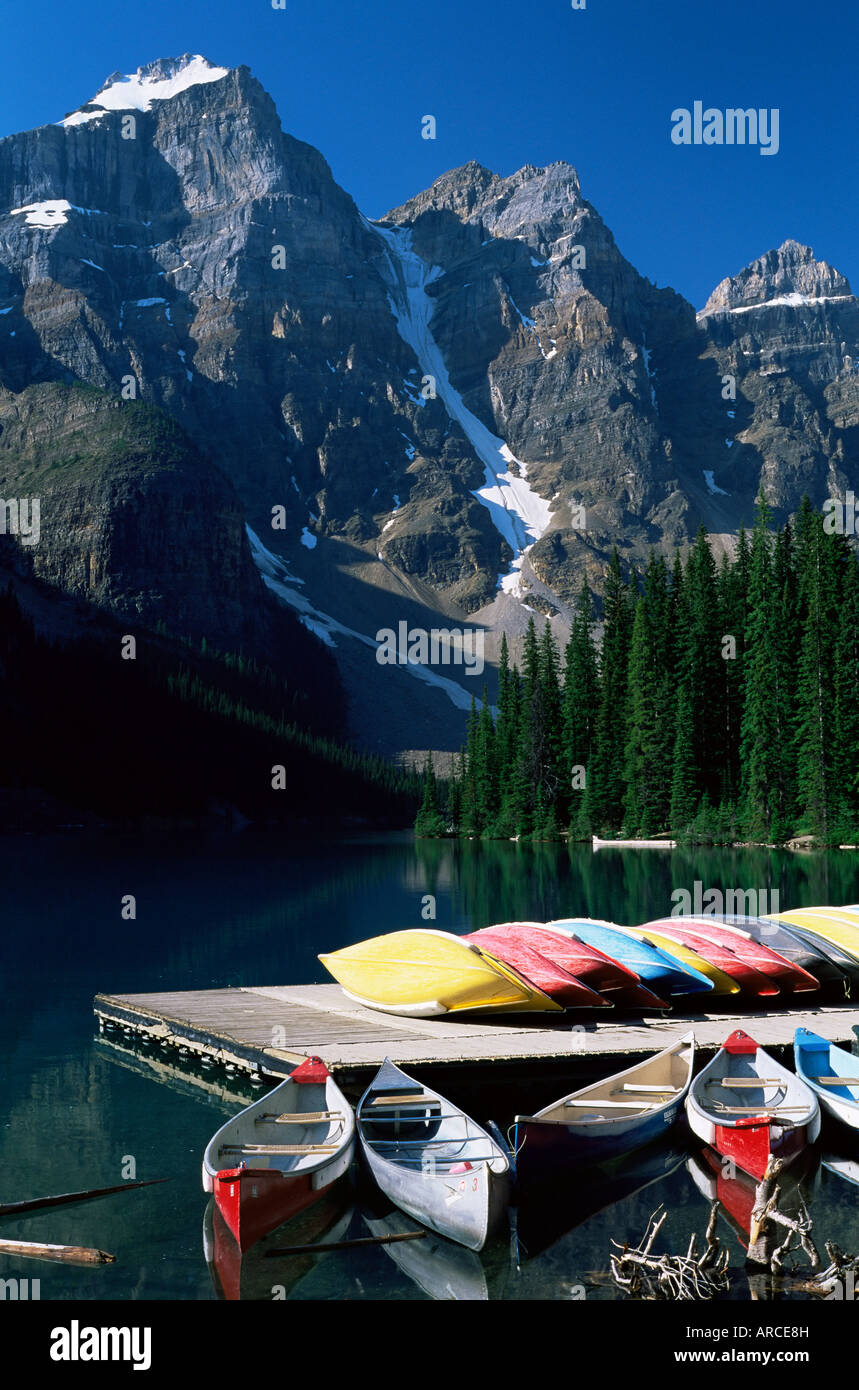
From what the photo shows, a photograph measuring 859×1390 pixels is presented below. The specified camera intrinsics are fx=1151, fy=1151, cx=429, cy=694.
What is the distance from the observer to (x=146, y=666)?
621 feet

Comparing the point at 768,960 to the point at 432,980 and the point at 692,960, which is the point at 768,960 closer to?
the point at 692,960

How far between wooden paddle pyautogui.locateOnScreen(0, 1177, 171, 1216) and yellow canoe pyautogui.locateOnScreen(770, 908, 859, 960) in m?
17.9

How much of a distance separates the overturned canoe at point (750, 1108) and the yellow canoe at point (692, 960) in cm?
541

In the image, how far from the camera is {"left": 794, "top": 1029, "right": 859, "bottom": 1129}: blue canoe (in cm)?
1697

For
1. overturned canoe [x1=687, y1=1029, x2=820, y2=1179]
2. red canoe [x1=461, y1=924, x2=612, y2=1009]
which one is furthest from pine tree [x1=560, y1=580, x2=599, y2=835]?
overturned canoe [x1=687, y1=1029, x2=820, y2=1179]

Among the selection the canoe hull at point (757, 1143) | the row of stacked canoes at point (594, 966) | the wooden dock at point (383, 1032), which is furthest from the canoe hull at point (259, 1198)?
the row of stacked canoes at point (594, 966)

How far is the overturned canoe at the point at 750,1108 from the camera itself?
15688 millimetres

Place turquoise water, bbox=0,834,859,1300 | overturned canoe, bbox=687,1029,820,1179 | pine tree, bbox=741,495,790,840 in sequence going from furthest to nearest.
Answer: pine tree, bbox=741,495,790,840 → overturned canoe, bbox=687,1029,820,1179 → turquoise water, bbox=0,834,859,1300

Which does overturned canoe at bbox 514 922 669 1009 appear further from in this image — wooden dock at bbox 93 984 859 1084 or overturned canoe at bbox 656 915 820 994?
overturned canoe at bbox 656 915 820 994

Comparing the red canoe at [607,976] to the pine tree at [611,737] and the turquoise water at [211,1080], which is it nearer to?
the turquoise water at [211,1080]

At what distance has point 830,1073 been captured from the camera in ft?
61.4

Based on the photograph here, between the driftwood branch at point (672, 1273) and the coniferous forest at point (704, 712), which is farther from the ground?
the coniferous forest at point (704, 712)
